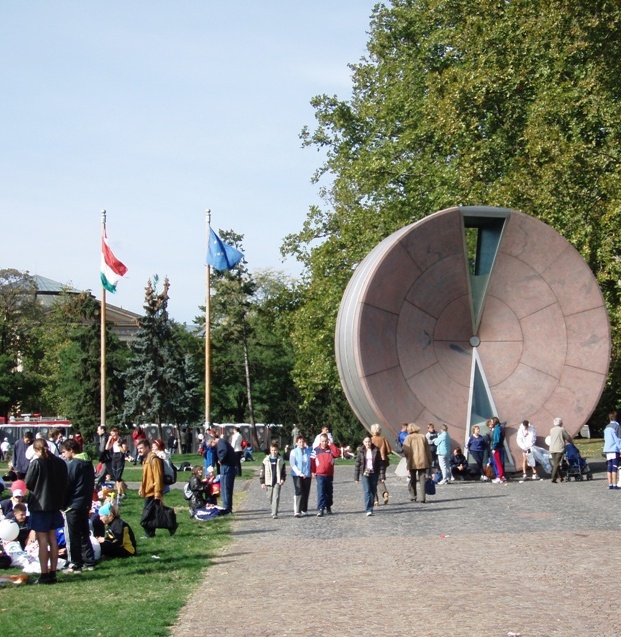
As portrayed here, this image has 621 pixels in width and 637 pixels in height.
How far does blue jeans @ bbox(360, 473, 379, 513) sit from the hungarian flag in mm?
17698

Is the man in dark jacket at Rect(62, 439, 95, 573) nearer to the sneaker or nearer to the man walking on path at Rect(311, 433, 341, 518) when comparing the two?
the sneaker

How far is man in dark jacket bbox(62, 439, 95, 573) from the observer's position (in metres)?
13.3

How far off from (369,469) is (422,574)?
302 inches

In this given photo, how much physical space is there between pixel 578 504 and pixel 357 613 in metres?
10.6

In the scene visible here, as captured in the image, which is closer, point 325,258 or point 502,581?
point 502,581

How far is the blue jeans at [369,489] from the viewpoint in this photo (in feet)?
62.6

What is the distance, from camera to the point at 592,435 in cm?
6312

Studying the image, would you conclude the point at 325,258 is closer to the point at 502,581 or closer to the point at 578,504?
the point at 578,504

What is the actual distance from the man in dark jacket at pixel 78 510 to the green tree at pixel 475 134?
18.1 metres

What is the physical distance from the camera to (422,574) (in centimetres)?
1205

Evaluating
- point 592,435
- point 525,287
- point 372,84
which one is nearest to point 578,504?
point 525,287

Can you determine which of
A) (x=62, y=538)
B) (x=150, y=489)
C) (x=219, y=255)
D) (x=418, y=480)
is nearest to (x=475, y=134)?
(x=219, y=255)

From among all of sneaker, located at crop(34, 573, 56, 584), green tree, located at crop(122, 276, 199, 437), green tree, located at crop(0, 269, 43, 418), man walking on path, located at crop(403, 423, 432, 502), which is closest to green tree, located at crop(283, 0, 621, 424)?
man walking on path, located at crop(403, 423, 432, 502)

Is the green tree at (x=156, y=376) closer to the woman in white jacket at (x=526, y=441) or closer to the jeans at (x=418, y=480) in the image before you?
the woman in white jacket at (x=526, y=441)
